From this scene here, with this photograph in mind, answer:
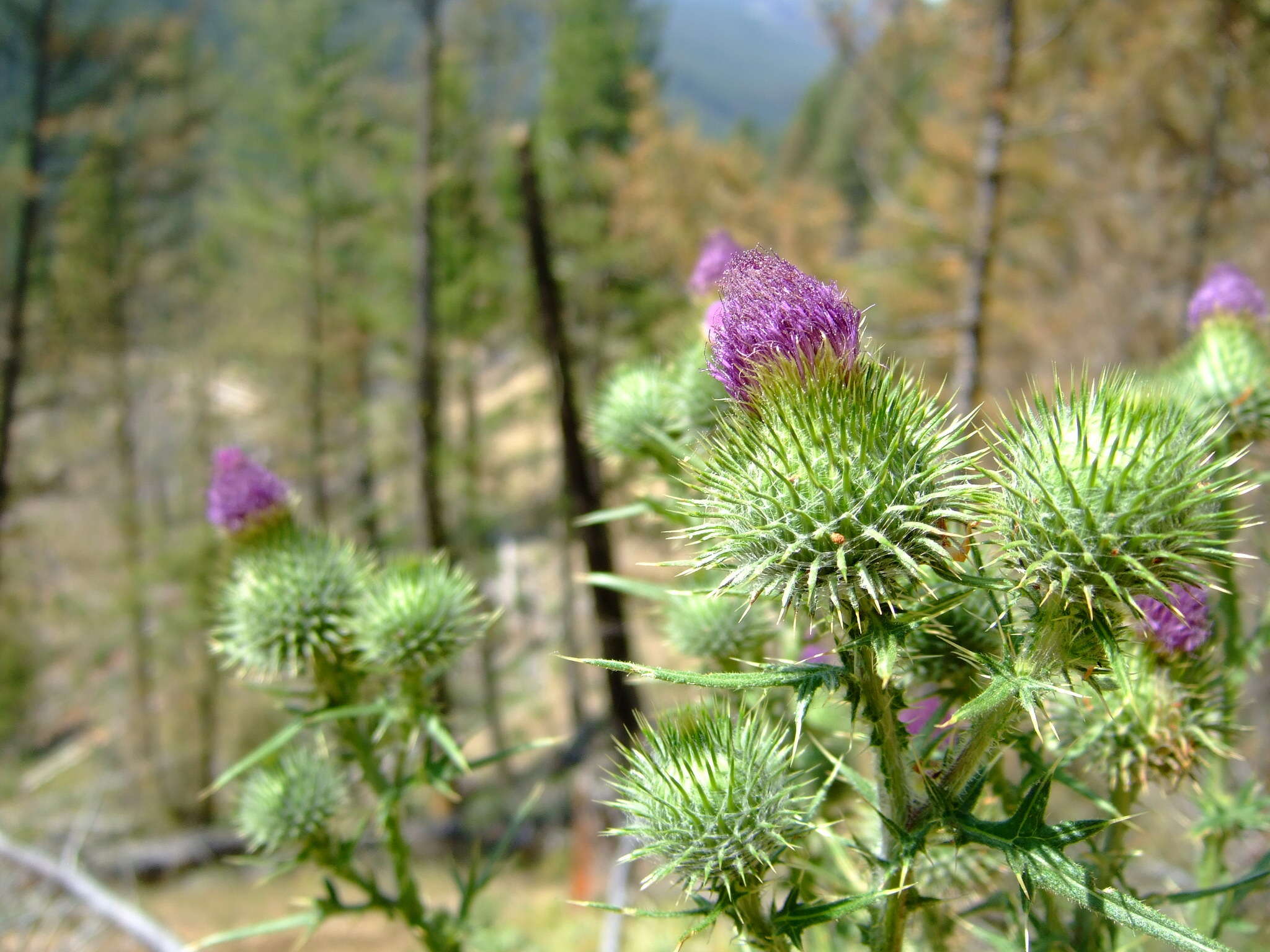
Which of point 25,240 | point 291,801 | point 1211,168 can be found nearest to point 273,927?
point 291,801

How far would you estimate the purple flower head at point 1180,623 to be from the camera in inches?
77.5

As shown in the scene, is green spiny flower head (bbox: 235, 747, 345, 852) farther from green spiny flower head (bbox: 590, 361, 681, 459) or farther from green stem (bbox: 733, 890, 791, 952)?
green stem (bbox: 733, 890, 791, 952)

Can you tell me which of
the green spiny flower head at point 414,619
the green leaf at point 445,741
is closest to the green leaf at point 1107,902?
the green leaf at point 445,741

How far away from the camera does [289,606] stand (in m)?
2.90

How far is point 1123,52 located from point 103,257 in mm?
24632

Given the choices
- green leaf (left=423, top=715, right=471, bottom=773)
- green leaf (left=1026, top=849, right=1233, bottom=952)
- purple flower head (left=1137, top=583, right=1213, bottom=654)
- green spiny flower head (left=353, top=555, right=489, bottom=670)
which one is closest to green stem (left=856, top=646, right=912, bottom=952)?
green leaf (left=1026, top=849, right=1233, bottom=952)

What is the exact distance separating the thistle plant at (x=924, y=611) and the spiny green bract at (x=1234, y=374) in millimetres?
1081

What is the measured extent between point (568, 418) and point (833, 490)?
6070 mm

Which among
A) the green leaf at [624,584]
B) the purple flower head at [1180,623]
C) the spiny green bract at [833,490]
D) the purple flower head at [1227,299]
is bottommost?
the purple flower head at [1180,623]

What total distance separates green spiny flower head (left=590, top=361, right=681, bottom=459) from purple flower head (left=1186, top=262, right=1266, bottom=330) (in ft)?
7.35

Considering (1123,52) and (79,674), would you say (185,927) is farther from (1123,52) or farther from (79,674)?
(1123,52)

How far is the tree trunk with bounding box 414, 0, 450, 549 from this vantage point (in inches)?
520

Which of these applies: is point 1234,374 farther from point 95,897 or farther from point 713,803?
point 95,897

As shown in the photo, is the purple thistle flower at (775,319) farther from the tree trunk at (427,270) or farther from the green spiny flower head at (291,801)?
the tree trunk at (427,270)
